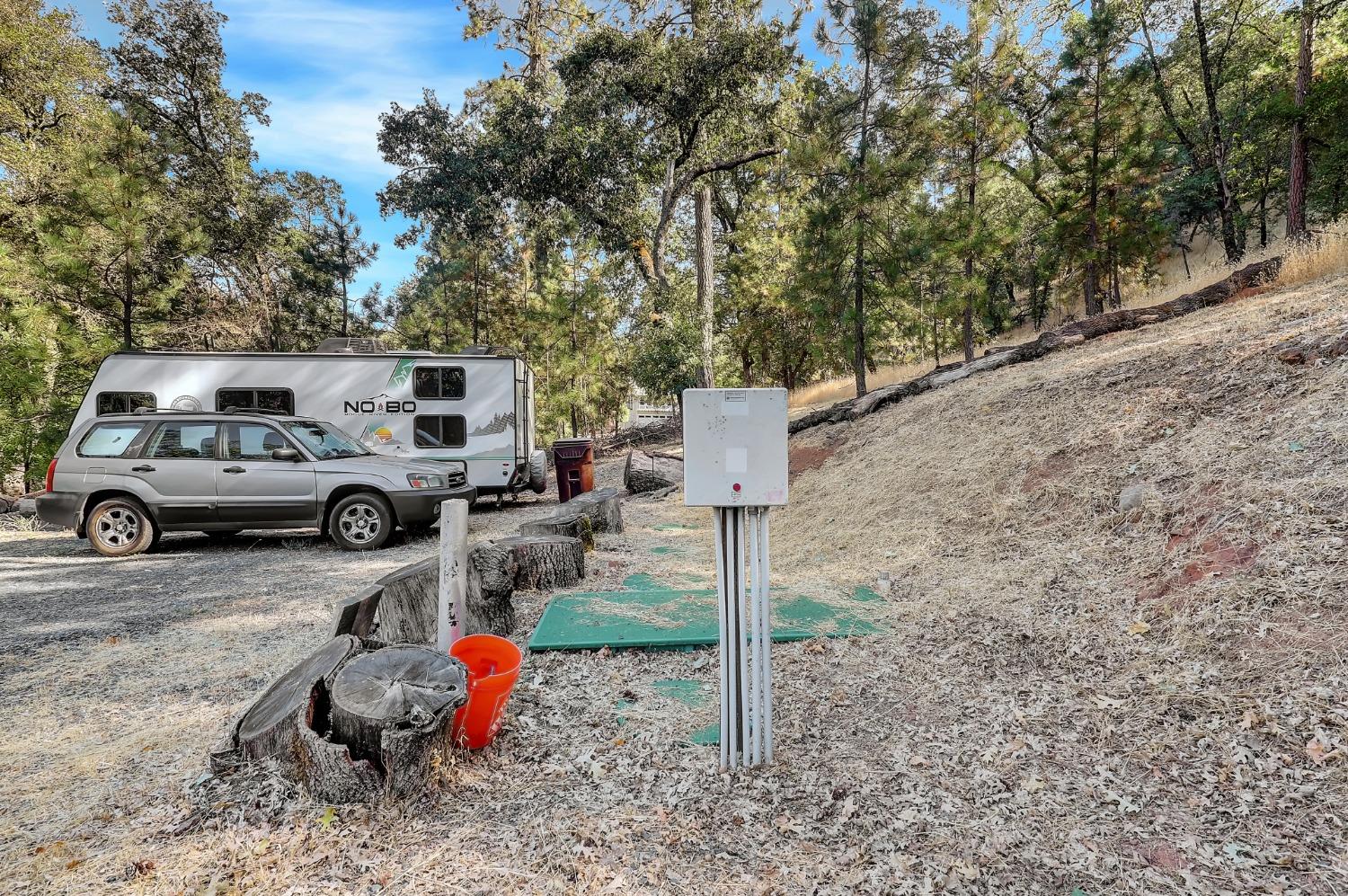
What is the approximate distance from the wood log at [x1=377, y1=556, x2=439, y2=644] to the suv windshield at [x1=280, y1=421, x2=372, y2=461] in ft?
13.0

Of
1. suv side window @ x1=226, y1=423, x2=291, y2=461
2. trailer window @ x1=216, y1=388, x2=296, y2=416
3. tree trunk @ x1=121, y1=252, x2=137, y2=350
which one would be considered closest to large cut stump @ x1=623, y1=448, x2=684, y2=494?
trailer window @ x1=216, y1=388, x2=296, y2=416

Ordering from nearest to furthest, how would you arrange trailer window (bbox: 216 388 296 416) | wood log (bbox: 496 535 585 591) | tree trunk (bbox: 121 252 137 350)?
1. wood log (bbox: 496 535 585 591)
2. trailer window (bbox: 216 388 296 416)
3. tree trunk (bbox: 121 252 137 350)

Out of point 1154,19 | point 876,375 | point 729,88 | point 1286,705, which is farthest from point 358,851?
point 1154,19

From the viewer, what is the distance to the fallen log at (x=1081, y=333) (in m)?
8.77

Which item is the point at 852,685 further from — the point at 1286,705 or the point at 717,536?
the point at 1286,705

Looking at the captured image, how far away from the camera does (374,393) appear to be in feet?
30.6

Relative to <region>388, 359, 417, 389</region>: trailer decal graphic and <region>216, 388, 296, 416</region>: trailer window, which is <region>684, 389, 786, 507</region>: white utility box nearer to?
<region>388, 359, 417, 389</region>: trailer decal graphic

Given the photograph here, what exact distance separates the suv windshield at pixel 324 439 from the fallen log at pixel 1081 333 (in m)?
7.48

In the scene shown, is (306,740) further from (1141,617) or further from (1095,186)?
(1095,186)

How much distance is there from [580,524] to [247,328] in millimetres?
16834

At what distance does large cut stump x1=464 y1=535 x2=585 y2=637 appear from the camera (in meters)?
3.92

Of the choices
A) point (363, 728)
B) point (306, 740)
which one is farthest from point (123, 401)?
point (363, 728)

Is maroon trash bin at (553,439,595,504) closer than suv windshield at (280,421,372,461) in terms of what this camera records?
No

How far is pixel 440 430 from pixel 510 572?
231 inches
